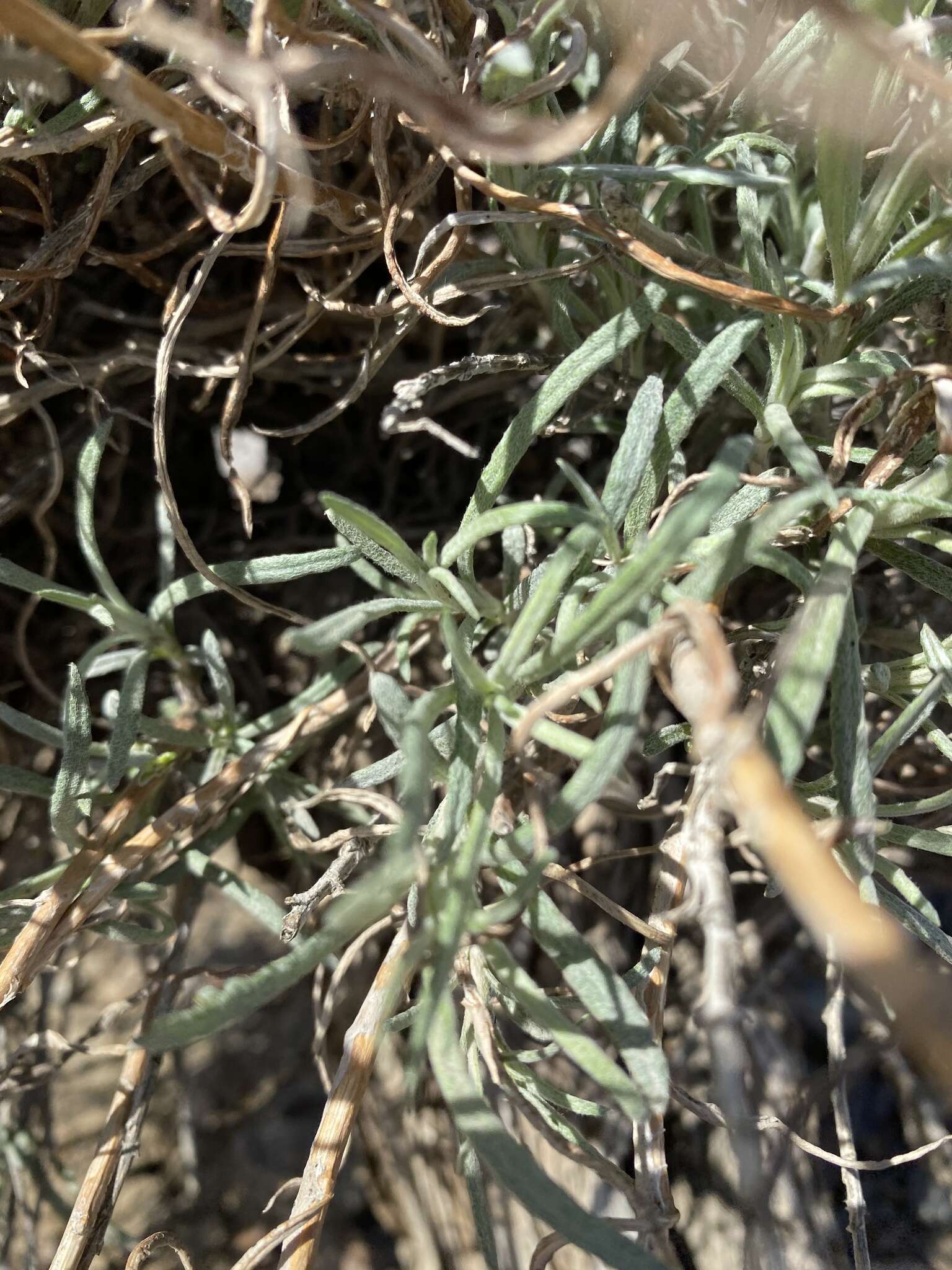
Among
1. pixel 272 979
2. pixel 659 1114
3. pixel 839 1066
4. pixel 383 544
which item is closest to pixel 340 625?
pixel 383 544

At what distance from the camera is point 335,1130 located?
24.3 inches

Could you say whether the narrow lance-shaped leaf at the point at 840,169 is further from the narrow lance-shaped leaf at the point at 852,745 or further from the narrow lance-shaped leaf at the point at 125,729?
the narrow lance-shaped leaf at the point at 125,729

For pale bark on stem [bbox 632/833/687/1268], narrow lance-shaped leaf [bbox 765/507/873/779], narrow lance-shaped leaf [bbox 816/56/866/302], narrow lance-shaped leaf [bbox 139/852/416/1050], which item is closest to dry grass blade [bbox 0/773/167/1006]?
narrow lance-shaped leaf [bbox 139/852/416/1050]

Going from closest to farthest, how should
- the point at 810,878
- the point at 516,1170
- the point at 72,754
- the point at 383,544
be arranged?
the point at 810,878 → the point at 516,1170 → the point at 383,544 → the point at 72,754

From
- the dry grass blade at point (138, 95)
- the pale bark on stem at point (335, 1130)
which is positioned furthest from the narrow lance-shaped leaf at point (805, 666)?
the dry grass blade at point (138, 95)

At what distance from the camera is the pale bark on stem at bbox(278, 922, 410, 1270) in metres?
0.60

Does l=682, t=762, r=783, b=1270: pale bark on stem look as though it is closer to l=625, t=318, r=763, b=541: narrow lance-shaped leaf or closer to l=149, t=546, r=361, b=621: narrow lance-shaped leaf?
l=625, t=318, r=763, b=541: narrow lance-shaped leaf

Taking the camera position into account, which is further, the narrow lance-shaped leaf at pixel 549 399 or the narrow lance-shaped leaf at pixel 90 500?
the narrow lance-shaped leaf at pixel 90 500

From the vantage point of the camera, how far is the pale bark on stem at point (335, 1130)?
1.98ft

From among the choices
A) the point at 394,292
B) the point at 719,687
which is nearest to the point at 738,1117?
the point at 719,687

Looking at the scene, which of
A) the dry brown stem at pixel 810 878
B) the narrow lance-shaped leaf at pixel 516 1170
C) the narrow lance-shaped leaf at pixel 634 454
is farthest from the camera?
the narrow lance-shaped leaf at pixel 634 454

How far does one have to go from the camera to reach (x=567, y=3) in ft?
1.93

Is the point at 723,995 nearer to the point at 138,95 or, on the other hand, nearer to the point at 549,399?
the point at 549,399

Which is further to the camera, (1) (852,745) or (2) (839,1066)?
(2) (839,1066)
